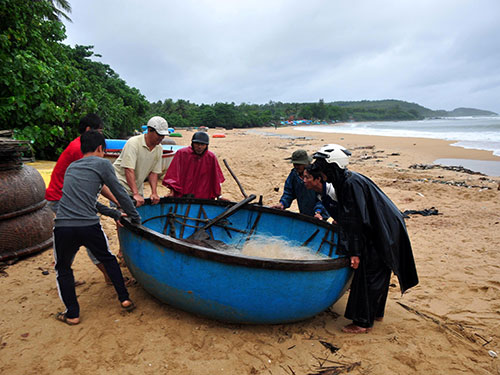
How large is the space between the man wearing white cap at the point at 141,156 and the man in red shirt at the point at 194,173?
30 centimetres

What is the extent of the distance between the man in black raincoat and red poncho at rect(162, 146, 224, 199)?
1867 mm

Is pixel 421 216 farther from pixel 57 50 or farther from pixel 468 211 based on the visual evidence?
pixel 57 50

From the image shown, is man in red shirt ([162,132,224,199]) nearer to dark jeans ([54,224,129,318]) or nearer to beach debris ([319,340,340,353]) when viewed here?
dark jeans ([54,224,129,318])

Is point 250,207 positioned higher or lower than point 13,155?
lower

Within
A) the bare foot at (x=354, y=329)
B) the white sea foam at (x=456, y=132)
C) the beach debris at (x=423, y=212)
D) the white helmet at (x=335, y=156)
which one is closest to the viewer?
the white helmet at (x=335, y=156)

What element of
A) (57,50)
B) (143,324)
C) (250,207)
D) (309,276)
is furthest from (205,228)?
(57,50)

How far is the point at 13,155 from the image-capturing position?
13.3ft

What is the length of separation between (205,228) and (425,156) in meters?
15.3

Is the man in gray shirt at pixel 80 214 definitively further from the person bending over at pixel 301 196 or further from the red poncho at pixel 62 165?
the person bending over at pixel 301 196

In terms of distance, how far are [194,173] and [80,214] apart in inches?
74.2

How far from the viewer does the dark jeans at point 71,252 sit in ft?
8.97

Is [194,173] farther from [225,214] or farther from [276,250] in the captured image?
[276,250]

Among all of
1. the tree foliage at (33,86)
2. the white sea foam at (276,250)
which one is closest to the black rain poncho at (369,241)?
the white sea foam at (276,250)

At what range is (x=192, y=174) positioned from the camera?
4445mm
